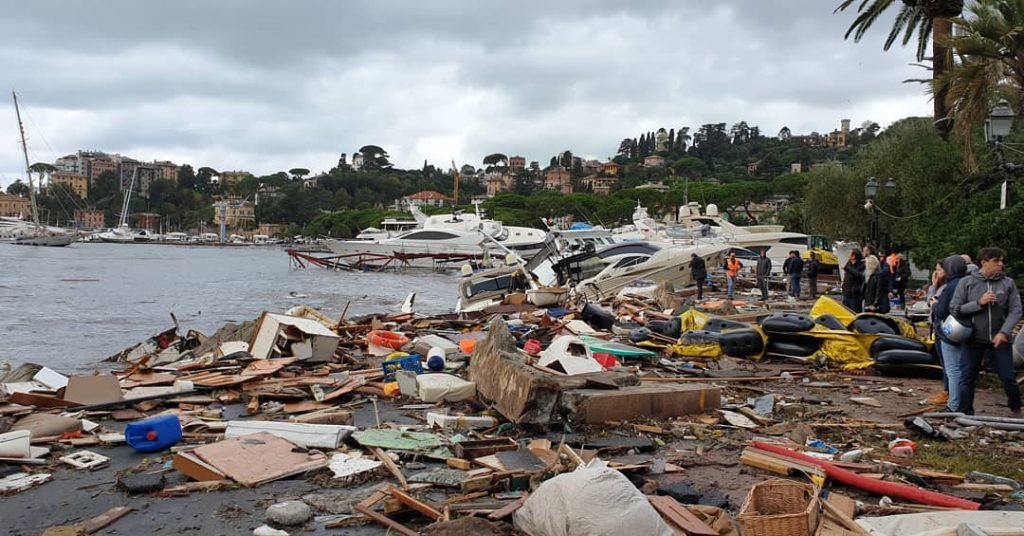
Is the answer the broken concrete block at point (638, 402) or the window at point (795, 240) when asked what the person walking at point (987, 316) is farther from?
the window at point (795, 240)

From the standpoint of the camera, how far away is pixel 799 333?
11.0 m

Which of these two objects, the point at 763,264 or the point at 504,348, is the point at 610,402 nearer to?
the point at 504,348

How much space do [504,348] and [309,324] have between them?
15.1ft

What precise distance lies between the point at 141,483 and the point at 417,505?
210 cm

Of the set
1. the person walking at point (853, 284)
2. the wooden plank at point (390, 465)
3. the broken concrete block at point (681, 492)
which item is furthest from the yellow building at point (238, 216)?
the broken concrete block at point (681, 492)

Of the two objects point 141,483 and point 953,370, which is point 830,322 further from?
point 141,483

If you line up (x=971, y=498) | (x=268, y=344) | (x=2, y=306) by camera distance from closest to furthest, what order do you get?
1. (x=971, y=498)
2. (x=268, y=344)
3. (x=2, y=306)

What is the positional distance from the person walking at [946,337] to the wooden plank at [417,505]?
5501mm

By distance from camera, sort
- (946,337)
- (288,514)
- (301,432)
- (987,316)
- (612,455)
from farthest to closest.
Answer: (946,337)
(987,316)
(301,432)
(612,455)
(288,514)

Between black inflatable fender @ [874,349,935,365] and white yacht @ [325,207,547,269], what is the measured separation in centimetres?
4494

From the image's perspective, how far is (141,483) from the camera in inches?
201

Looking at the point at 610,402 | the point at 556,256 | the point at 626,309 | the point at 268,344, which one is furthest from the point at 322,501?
the point at 556,256

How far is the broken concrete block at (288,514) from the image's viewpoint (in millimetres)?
4492

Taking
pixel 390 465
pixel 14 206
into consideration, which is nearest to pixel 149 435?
pixel 390 465
